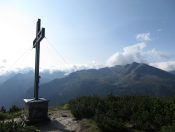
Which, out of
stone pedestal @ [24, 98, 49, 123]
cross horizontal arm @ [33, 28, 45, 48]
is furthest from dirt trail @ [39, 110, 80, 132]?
cross horizontal arm @ [33, 28, 45, 48]

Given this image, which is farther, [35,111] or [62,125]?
[35,111]

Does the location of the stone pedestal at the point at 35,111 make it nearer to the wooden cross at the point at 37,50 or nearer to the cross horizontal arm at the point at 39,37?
the wooden cross at the point at 37,50

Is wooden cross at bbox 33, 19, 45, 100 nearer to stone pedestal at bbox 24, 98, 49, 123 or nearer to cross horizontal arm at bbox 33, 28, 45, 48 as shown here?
cross horizontal arm at bbox 33, 28, 45, 48

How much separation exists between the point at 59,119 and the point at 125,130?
591cm

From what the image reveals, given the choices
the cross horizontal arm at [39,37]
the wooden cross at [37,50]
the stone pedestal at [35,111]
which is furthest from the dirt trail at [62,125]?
the cross horizontal arm at [39,37]

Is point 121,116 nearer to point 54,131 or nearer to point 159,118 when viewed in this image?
point 159,118

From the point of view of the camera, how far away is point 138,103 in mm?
16672

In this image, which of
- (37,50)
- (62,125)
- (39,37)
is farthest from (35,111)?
(39,37)

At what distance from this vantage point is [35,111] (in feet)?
55.8

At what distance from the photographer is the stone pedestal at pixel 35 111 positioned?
55.4 ft

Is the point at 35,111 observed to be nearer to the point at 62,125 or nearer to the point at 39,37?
the point at 62,125

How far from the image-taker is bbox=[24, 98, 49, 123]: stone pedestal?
55.4ft

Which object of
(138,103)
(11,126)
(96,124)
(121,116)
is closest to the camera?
(11,126)

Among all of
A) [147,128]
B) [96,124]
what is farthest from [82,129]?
[147,128]
